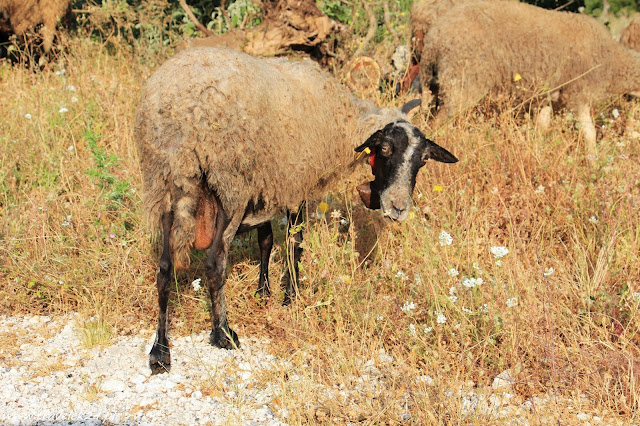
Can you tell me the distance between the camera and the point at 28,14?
815 centimetres

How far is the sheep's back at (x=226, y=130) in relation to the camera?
3.37 metres

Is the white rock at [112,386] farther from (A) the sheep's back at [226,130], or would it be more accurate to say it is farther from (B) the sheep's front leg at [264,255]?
(B) the sheep's front leg at [264,255]

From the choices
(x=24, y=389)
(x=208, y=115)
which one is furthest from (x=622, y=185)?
(x=24, y=389)

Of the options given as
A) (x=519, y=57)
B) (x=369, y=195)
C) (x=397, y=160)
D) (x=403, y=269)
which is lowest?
(x=403, y=269)

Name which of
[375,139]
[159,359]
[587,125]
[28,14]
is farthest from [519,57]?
[28,14]

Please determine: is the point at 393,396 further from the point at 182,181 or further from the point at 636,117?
the point at 636,117

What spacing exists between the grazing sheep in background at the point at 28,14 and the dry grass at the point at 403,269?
2.06 m

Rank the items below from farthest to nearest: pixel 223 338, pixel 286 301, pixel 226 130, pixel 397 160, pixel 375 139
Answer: pixel 286 301 → pixel 375 139 → pixel 397 160 → pixel 223 338 → pixel 226 130

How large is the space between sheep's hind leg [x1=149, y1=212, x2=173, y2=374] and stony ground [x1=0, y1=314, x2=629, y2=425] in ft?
0.21

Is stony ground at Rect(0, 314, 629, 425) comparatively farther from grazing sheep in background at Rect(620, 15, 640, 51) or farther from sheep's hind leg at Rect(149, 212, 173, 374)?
grazing sheep in background at Rect(620, 15, 640, 51)

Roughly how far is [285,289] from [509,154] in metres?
2.53

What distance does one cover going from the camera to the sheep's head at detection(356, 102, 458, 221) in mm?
3924

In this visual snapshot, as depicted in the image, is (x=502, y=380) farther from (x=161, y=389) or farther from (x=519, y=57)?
(x=519, y=57)

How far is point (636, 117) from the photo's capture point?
7004 mm
